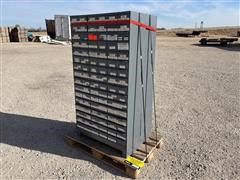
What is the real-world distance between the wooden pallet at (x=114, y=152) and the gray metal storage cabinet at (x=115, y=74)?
3.9 inches

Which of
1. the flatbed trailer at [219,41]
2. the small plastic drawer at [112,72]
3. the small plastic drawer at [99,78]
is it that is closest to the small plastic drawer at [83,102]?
the small plastic drawer at [99,78]

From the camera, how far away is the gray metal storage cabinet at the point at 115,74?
7.90ft

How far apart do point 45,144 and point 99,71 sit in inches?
65.4

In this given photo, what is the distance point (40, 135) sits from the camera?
3613 mm

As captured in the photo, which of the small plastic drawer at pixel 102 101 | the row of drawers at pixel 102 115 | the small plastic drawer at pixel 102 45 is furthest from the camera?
the small plastic drawer at pixel 102 101

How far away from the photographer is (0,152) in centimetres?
314

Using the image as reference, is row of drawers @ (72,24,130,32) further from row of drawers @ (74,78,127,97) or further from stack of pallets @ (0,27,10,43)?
stack of pallets @ (0,27,10,43)

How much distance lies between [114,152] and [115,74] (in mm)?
1180

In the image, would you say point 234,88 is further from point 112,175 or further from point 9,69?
point 9,69

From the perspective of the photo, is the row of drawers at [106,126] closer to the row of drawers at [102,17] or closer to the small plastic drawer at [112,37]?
the small plastic drawer at [112,37]

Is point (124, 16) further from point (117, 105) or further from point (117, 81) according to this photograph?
point (117, 105)

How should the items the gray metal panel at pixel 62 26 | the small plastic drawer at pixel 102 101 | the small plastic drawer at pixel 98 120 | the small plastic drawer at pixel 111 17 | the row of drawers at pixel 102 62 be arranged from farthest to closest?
the gray metal panel at pixel 62 26
the small plastic drawer at pixel 98 120
the small plastic drawer at pixel 102 101
the row of drawers at pixel 102 62
the small plastic drawer at pixel 111 17

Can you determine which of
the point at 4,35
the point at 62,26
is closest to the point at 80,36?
the point at 62,26

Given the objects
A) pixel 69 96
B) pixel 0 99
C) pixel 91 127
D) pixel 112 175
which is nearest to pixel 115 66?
pixel 91 127
